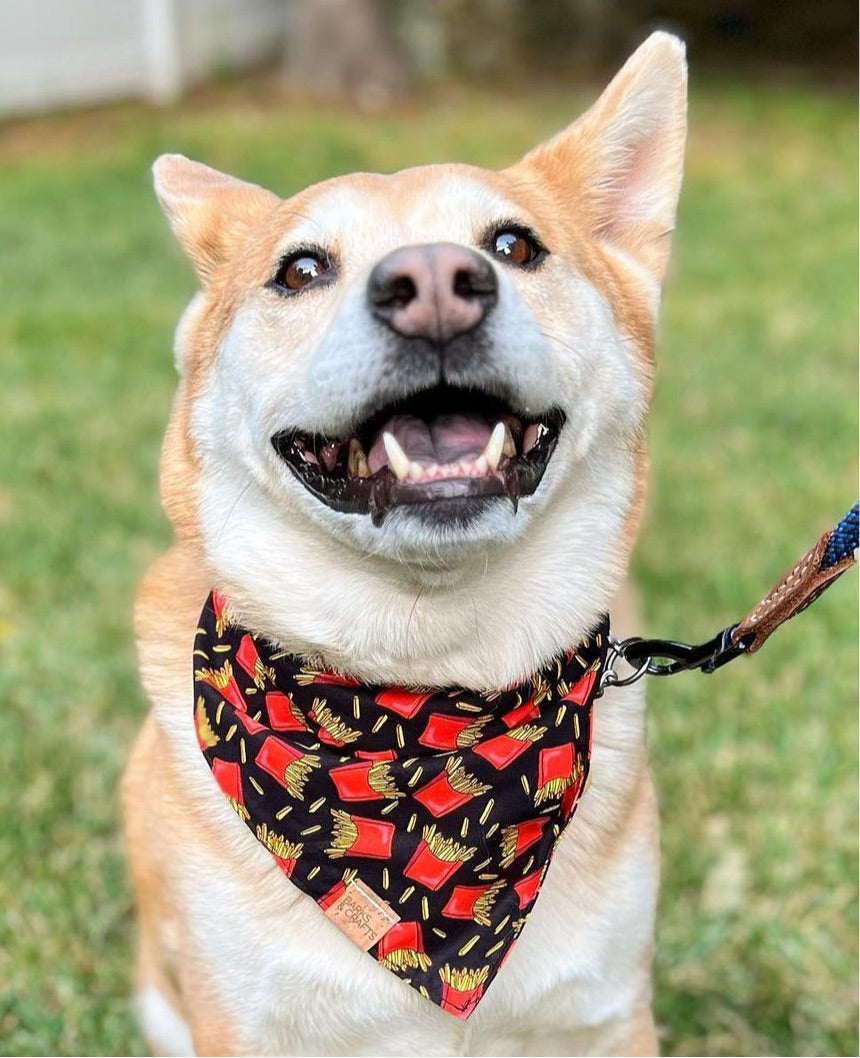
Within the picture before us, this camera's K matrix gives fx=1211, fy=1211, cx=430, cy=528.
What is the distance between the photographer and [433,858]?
2.22 metres

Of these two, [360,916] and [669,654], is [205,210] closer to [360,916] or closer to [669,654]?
[669,654]

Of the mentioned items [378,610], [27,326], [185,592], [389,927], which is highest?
[378,610]

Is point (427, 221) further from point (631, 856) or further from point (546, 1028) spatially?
point (546, 1028)

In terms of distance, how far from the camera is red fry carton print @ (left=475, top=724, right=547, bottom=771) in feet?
7.25

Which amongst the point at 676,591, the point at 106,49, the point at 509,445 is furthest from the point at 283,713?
the point at 106,49

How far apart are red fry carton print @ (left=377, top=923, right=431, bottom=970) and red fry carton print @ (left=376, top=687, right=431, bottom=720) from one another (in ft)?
1.28

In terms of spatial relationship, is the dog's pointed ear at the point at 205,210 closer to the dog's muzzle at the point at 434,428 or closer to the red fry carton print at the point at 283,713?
the dog's muzzle at the point at 434,428

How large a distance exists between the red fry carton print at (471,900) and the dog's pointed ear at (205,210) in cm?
135

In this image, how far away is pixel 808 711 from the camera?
3.78 m

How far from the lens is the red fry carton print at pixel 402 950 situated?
2.18 metres

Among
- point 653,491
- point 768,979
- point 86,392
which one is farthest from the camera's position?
point 86,392

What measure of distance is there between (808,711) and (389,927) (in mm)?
2028

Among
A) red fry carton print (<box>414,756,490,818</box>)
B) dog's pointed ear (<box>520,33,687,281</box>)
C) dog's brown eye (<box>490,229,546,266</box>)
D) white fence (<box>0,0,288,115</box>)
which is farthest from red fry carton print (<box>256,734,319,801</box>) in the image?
white fence (<box>0,0,288,115</box>)

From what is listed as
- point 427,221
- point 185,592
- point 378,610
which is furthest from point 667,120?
point 185,592
